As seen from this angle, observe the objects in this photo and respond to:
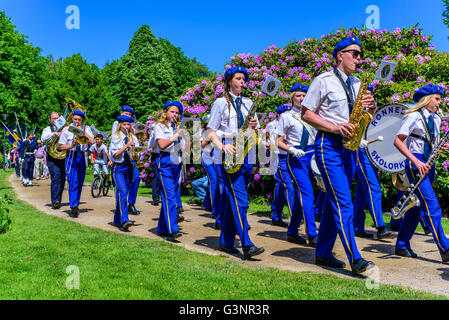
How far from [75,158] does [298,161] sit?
213 inches

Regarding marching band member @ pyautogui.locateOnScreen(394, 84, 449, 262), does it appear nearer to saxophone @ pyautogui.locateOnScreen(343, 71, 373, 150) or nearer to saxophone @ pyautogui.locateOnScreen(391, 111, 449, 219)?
saxophone @ pyautogui.locateOnScreen(391, 111, 449, 219)

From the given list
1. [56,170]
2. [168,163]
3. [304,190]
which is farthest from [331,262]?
[56,170]

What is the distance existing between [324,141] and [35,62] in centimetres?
3815

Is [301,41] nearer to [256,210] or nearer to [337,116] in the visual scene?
[256,210]

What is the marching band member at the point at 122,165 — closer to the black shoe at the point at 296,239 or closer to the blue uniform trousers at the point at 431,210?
the black shoe at the point at 296,239

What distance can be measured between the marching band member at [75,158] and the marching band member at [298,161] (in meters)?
4.55

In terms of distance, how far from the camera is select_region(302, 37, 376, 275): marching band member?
4.48 meters

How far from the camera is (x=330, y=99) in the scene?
15.0ft

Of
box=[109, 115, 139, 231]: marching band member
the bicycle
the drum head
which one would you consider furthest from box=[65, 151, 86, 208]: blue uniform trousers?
the drum head

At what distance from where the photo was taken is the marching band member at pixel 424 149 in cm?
524

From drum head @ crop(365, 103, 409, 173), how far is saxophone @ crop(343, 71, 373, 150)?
213 centimetres

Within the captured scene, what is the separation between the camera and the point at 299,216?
21.4ft

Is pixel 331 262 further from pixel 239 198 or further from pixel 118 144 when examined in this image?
pixel 118 144
